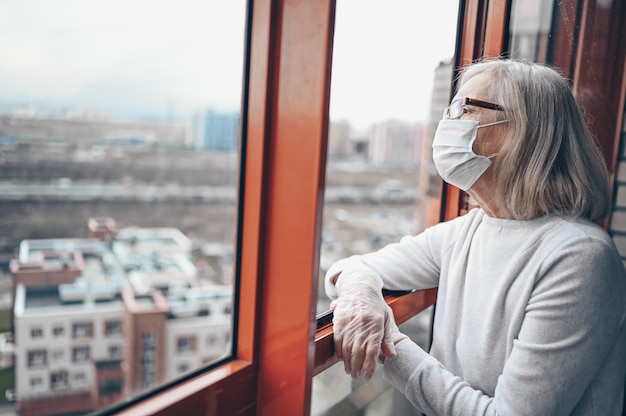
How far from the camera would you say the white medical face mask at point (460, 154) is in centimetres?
136

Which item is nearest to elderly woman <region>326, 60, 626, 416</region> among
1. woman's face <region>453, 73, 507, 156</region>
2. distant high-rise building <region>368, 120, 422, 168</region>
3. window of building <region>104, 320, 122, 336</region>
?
woman's face <region>453, 73, 507, 156</region>

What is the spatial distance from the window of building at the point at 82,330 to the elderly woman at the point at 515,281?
1.87ft

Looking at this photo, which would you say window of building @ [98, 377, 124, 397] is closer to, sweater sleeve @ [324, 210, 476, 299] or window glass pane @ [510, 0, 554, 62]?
sweater sleeve @ [324, 210, 476, 299]

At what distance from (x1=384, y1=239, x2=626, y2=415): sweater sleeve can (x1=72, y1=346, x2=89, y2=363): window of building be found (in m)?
0.85

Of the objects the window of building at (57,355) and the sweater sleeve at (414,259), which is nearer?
the window of building at (57,355)

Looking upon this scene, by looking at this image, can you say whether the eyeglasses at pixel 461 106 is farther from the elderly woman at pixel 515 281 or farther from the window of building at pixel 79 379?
the window of building at pixel 79 379

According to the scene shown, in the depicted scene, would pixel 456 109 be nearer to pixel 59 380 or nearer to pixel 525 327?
pixel 525 327

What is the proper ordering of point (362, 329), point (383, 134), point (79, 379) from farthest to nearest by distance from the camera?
point (383, 134)
point (362, 329)
point (79, 379)

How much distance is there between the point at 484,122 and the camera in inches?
53.4

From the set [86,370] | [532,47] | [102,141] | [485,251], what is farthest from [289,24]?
[532,47]

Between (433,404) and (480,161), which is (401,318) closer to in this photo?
(433,404)

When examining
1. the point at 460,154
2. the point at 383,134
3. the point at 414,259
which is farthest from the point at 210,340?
the point at 383,134

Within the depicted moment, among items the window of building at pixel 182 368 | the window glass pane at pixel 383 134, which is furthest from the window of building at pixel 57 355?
the window glass pane at pixel 383 134

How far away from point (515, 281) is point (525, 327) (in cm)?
13
